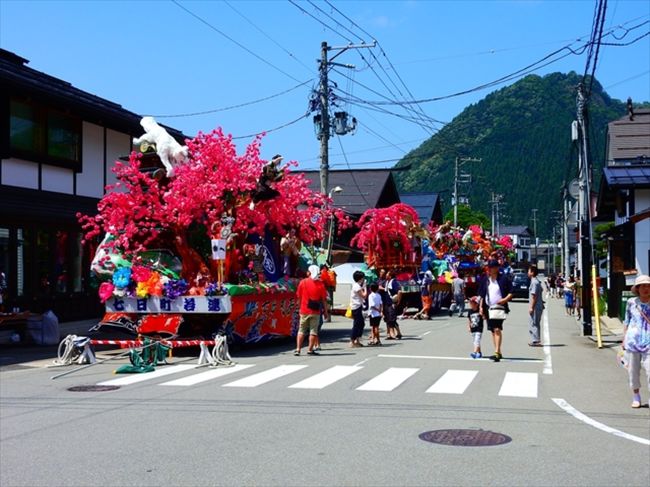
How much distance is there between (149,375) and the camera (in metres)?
13.1

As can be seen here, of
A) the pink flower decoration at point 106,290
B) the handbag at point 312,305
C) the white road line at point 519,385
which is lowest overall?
the white road line at point 519,385

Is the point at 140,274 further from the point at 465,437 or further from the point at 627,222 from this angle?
the point at 627,222

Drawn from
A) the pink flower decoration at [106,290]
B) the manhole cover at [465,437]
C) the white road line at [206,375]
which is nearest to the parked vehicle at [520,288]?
the pink flower decoration at [106,290]

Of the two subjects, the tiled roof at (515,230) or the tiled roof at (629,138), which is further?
the tiled roof at (515,230)

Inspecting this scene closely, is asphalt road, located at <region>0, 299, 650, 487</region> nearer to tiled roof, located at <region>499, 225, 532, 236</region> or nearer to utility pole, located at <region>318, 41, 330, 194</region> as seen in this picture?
utility pole, located at <region>318, 41, 330, 194</region>

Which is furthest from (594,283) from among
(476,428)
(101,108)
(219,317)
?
(101,108)

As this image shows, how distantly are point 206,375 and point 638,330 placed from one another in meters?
7.01

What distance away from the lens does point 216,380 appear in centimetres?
1238

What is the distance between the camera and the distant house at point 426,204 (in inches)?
2566

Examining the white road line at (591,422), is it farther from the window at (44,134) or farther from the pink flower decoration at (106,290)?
the window at (44,134)

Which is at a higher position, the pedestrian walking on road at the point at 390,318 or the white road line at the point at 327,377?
the pedestrian walking on road at the point at 390,318

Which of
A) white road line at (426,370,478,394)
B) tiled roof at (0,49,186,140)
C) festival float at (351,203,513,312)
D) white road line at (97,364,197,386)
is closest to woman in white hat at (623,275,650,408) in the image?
white road line at (426,370,478,394)

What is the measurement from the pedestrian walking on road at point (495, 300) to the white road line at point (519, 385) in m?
1.88

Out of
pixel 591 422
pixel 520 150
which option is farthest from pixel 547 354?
pixel 520 150
